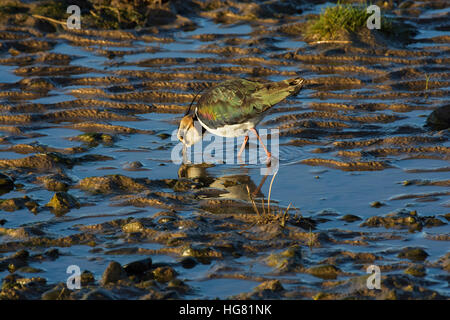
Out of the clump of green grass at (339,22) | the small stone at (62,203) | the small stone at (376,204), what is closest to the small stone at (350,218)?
the small stone at (376,204)

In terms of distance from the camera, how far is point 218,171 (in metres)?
8.70

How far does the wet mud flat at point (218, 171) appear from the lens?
602 cm

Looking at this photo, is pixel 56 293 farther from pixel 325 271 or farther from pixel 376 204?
pixel 376 204

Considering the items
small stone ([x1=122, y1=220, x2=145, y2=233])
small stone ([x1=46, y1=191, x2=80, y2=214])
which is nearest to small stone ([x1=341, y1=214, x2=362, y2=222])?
small stone ([x1=122, y1=220, x2=145, y2=233])

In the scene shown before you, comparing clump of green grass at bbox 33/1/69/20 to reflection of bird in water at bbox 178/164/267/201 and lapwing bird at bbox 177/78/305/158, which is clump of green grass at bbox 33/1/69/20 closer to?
lapwing bird at bbox 177/78/305/158

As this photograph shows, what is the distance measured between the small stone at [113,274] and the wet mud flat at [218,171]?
0.05 ft

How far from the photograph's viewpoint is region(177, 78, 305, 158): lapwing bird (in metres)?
8.52

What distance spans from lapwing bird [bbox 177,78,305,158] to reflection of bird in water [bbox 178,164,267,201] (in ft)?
1.69

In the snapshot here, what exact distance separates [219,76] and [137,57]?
1704mm

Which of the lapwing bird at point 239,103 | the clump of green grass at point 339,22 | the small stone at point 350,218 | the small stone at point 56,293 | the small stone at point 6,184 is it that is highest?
the clump of green grass at point 339,22

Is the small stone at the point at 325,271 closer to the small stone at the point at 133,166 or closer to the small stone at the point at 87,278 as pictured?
the small stone at the point at 87,278

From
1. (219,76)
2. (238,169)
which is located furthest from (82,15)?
(238,169)

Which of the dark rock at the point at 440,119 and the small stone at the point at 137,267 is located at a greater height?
the dark rock at the point at 440,119
